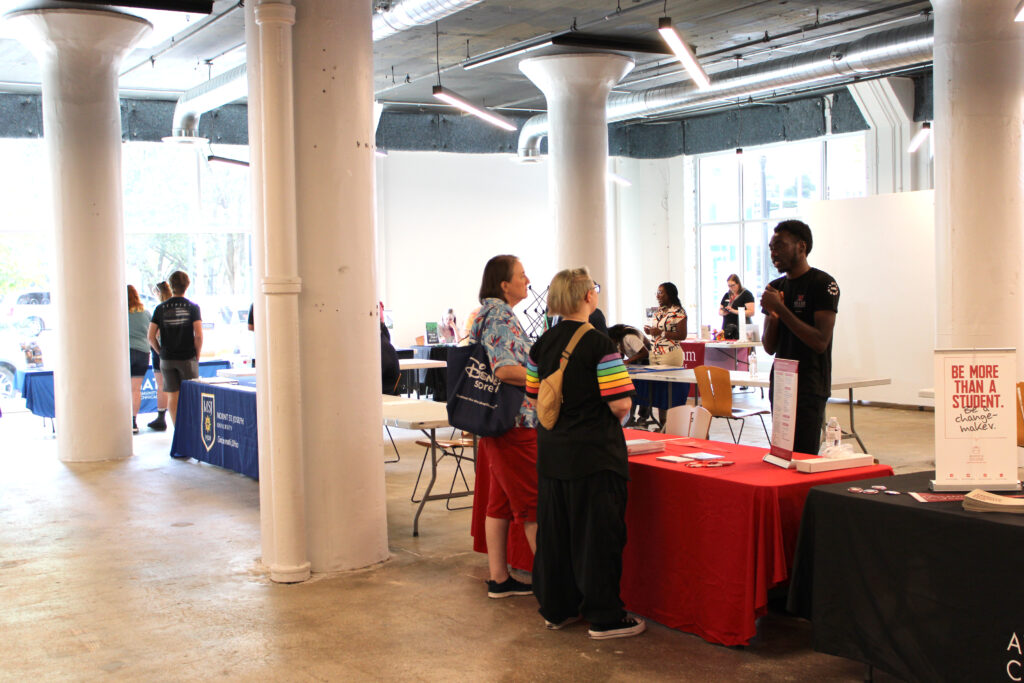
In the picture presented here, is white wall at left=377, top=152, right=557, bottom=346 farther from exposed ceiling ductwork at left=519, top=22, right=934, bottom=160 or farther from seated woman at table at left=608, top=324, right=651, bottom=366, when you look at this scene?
seated woman at table at left=608, top=324, right=651, bottom=366

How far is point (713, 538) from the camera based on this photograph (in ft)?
12.1

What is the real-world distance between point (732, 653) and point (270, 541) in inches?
94.5

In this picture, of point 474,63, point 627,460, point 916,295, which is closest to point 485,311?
point 627,460

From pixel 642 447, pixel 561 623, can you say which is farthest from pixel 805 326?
pixel 561 623

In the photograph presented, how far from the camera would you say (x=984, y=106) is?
23.4 feet

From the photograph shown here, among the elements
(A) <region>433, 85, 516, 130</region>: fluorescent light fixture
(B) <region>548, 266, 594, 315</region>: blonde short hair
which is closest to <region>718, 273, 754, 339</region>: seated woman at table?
(A) <region>433, 85, 516, 130</region>: fluorescent light fixture

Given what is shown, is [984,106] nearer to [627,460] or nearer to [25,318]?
[627,460]

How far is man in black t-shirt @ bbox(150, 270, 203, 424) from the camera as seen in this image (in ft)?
31.0

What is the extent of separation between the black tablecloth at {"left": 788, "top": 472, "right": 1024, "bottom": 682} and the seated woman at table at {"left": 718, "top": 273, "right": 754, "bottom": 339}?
31.2 feet

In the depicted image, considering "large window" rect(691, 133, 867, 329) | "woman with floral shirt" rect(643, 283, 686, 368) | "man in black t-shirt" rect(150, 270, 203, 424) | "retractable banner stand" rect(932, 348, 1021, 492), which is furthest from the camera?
"large window" rect(691, 133, 867, 329)

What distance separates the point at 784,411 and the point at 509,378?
1.15m

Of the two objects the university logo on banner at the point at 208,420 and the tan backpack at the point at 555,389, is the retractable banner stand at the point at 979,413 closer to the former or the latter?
the tan backpack at the point at 555,389

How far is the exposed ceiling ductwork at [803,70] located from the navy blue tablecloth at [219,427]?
23.1ft

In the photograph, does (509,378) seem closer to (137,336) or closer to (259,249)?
(259,249)
